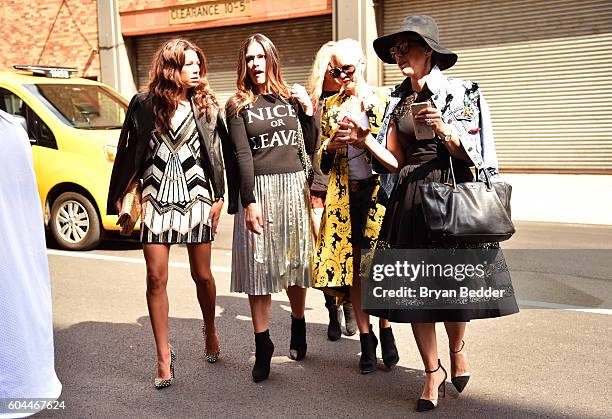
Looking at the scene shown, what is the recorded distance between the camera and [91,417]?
153 inches

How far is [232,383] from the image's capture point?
4.36 m

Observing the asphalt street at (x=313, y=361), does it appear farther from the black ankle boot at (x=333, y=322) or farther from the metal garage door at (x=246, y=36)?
the metal garage door at (x=246, y=36)

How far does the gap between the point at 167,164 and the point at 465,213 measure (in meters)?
1.73

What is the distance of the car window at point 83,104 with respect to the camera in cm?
902

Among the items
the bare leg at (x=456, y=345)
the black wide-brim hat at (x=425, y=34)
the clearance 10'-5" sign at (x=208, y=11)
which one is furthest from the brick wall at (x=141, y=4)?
the bare leg at (x=456, y=345)

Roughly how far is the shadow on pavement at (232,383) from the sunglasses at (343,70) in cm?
177

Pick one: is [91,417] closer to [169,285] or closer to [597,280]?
[169,285]

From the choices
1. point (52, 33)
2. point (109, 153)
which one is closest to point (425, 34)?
point (109, 153)

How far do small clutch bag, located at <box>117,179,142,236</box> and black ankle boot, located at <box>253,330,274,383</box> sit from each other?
0.99m

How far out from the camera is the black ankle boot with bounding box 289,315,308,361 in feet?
15.7

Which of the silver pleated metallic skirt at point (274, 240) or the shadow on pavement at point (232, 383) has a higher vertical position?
the silver pleated metallic skirt at point (274, 240)

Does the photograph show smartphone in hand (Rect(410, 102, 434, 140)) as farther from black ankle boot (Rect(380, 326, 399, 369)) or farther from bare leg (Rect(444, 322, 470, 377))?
black ankle boot (Rect(380, 326, 399, 369))

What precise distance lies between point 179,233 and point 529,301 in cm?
319

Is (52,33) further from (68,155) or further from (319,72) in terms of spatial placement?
(319,72)
